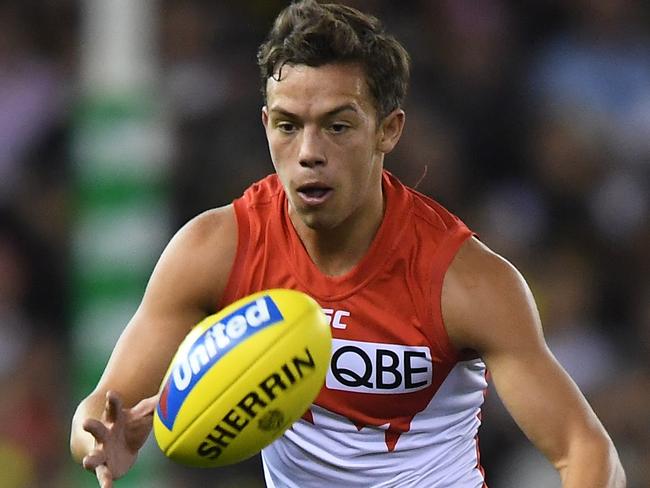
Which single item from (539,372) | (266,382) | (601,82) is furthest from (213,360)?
(601,82)

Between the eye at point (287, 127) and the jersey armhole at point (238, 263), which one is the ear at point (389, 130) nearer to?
the eye at point (287, 127)

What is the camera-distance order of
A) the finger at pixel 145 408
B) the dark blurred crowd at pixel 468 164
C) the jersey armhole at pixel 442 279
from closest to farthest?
the finger at pixel 145 408, the jersey armhole at pixel 442 279, the dark blurred crowd at pixel 468 164

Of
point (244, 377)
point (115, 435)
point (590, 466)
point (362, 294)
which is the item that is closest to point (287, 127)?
point (362, 294)

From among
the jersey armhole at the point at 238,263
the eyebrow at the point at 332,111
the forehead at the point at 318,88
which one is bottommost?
the jersey armhole at the point at 238,263

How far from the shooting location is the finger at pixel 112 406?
390 centimetres

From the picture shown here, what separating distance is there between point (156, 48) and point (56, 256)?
118 cm

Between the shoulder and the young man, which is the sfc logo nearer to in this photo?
the young man

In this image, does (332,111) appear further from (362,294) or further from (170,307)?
(170,307)

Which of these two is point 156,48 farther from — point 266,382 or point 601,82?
point 266,382

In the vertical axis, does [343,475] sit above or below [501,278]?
below

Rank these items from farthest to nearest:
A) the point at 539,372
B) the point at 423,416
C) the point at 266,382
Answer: the point at 423,416, the point at 539,372, the point at 266,382

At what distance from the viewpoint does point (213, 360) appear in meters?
3.83

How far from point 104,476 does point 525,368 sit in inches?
45.5

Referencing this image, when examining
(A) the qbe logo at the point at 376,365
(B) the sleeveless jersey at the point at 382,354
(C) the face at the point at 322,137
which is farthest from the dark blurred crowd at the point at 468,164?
(C) the face at the point at 322,137
